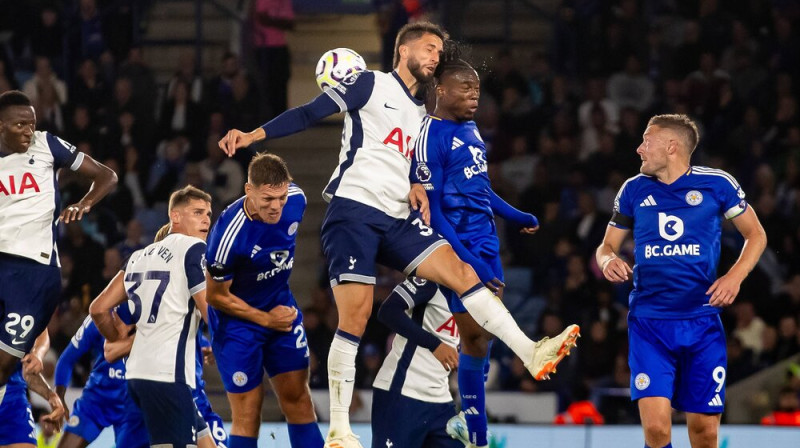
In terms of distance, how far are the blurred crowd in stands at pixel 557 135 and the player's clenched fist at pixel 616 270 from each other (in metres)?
4.69

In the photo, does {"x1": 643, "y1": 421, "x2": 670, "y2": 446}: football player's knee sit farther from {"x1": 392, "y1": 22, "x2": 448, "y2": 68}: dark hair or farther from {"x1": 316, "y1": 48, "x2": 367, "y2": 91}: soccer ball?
{"x1": 316, "y1": 48, "x2": 367, "y2": 91}: soccer ball

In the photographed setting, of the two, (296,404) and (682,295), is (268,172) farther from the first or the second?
(682,295)

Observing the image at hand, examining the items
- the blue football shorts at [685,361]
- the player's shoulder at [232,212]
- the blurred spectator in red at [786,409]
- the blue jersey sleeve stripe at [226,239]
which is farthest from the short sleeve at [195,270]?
the blurred spectator in red at [786,409]

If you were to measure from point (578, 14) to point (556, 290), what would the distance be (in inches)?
142

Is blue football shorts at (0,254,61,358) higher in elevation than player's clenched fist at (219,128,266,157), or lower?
lower

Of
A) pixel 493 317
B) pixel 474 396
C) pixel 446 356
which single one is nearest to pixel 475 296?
pixel 493 317

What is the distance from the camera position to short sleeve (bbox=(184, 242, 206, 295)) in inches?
272

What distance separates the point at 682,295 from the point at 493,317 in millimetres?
1032

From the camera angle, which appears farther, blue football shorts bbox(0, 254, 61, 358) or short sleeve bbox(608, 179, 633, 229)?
blue football shorts bbox(0, 254, 61, 358)

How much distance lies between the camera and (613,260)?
21.5ft

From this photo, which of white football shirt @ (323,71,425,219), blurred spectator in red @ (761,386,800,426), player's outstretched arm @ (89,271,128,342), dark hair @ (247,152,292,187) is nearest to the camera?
white football shirt @ (323,71,425,219)

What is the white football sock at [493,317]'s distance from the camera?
6.22 meters

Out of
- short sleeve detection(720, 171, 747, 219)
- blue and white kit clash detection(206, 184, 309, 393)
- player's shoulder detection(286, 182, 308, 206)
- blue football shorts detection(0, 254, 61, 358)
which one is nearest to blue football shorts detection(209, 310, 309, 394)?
blue and white kit clash detection(206, 184, 309, 393)

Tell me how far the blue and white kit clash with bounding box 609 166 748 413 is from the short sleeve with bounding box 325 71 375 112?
5.22 feet
